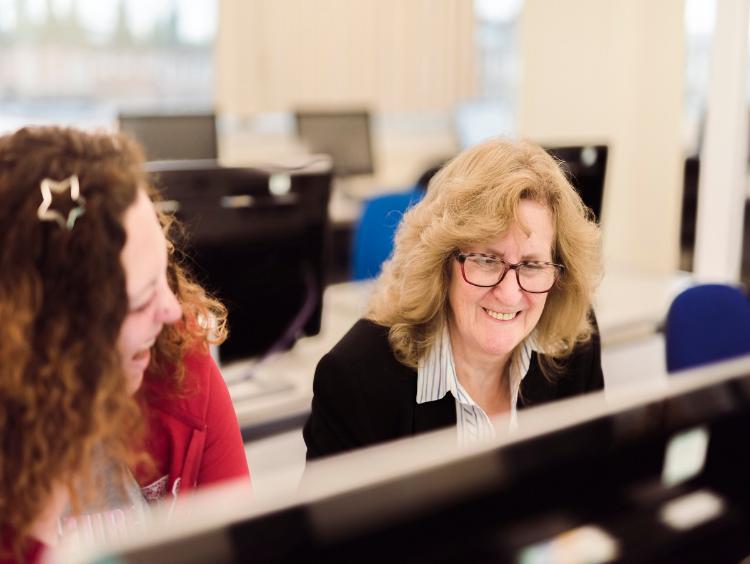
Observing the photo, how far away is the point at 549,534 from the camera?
47cm

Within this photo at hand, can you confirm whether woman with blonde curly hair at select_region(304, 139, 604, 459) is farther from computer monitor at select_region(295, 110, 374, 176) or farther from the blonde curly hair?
computer monitor at select_region(295, 110, 374, 176)

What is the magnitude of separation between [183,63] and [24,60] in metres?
0.75

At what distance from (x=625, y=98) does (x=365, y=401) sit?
3.04 meters

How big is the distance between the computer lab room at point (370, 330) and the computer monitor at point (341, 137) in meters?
0.37

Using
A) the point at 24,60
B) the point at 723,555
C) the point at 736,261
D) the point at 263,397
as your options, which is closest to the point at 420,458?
the point at 723,555

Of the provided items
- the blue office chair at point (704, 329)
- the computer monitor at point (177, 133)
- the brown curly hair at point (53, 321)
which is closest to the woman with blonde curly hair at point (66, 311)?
the brown curly hair at point (53, 321)

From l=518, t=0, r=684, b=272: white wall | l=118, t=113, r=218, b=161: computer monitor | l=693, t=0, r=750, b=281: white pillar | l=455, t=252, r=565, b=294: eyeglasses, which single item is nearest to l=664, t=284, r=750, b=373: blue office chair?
l=455, t=252, r=565, b=294: eyeglasses

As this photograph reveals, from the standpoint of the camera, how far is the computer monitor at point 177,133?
3365 millimetres

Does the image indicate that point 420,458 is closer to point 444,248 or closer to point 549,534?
point 549,534

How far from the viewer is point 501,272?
1314mm

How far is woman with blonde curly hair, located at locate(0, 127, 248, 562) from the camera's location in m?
0.78

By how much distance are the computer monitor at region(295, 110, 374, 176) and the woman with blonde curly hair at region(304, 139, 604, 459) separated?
2672 millimetres

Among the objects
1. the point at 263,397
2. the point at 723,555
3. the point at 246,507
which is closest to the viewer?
the point at 246,507

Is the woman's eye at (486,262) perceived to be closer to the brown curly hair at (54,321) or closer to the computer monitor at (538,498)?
the brown curly hair at (54,321)
